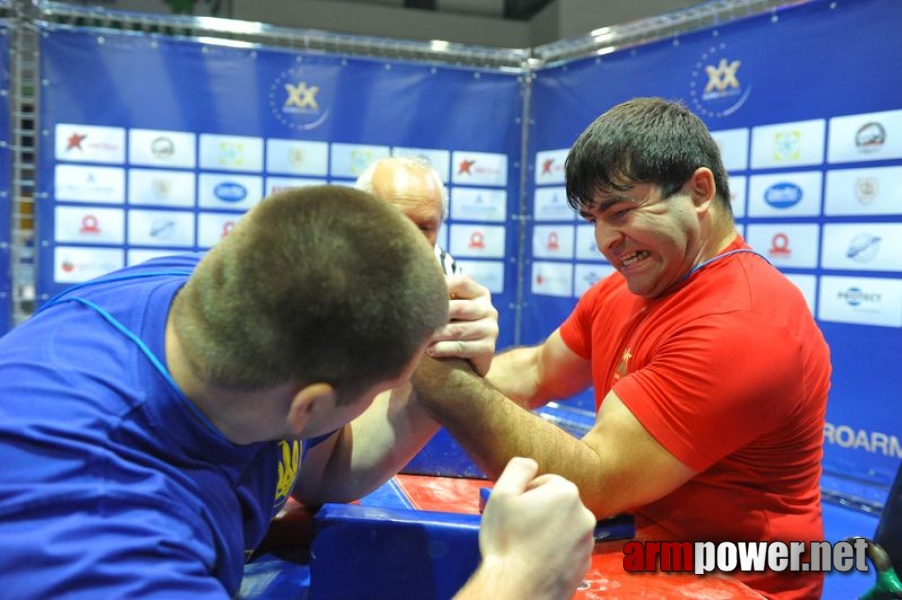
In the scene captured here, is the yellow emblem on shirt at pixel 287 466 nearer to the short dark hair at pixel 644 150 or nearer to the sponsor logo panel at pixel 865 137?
the short dark hair at pixel 644 150

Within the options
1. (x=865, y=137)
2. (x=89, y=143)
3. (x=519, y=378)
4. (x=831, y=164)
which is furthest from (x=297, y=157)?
(x=865, y=137)

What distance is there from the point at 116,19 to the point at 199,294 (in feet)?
11.7

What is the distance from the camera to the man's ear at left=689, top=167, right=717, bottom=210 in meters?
1.61

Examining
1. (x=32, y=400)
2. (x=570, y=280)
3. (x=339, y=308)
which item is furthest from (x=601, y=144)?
(x=570, y=280)

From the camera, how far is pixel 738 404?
1388mm

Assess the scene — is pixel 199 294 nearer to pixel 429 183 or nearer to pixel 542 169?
pixel 429 183

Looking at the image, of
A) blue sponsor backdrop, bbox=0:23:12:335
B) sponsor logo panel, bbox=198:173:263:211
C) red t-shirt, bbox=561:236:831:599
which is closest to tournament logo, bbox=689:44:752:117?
red t-shirt, bbox=561:236:831:599

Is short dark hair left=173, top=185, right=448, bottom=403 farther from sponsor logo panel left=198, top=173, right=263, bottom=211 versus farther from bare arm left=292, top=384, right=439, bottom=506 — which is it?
sponsor logo panel left=198, top=173, right=263, bottom=211

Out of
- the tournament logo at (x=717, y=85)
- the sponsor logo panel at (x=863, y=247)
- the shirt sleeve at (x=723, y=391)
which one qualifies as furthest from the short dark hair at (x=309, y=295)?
the tournament logo at (x=717, y=85)

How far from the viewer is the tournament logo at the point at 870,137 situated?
2719 millimetres

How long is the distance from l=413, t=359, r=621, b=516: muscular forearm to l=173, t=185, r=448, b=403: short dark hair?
0.50 m

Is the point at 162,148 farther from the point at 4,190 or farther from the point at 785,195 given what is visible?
the point at 785,195

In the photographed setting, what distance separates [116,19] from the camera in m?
3.81

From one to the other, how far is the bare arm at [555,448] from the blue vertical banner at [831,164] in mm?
1758
